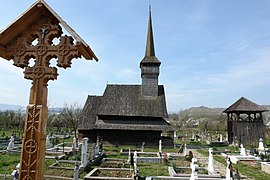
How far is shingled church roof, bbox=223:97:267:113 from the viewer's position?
28.0 m

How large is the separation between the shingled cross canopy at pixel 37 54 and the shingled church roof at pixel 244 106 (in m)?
28.6

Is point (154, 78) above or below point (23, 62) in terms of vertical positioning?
above

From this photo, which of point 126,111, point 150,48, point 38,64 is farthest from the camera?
point 150,48

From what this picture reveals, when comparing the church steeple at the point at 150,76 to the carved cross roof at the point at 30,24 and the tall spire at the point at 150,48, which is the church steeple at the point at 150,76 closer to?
the tall spire at the point at 150,48

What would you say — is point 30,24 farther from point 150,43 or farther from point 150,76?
point 150,43

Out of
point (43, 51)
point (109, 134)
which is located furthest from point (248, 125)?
point (43, 51)

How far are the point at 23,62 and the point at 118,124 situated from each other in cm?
2337

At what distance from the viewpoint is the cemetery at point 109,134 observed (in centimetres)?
349

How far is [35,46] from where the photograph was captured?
359 centimetres

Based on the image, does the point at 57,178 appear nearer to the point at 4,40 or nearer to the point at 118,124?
the point at 4,40

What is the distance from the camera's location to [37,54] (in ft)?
11.7

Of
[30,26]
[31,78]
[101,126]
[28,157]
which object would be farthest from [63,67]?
[101,126]

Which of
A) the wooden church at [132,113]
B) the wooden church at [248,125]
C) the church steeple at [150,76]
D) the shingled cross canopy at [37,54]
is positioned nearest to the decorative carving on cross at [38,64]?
the shingled cross canopy at [37,54]

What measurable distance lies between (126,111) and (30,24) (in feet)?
80.4
